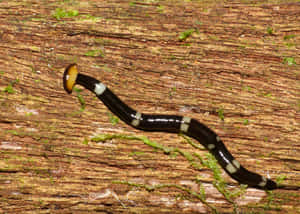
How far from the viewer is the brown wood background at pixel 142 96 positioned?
19.0 ft

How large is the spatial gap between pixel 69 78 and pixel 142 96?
1639 mm

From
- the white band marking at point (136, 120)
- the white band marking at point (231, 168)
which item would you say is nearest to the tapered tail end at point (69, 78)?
the white band marking at point (136, 120)

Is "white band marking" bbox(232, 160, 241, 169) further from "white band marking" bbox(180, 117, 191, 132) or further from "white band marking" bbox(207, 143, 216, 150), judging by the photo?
"white band marking" bbox(180, 117, 191, 132)

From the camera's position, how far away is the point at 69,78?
5.88 meters

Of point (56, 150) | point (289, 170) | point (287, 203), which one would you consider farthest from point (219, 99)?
point (56, 150)

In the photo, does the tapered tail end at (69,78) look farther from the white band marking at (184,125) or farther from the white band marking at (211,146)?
the white band marking at (211,146)

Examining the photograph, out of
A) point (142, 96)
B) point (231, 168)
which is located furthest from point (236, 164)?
point (142, 96)

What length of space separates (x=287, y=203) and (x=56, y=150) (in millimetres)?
5226

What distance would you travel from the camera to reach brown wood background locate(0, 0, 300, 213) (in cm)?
579

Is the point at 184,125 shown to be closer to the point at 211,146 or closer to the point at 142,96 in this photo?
the point at 211,146

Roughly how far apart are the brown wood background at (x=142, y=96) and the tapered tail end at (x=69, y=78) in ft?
0.57

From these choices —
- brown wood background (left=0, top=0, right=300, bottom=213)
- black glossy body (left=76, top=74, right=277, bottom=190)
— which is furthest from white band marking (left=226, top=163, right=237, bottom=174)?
brown wood background (left=0, top=0, right=300, bottom=213)

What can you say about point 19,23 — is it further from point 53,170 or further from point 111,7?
point 53,170

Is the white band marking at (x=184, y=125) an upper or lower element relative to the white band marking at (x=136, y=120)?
lower
